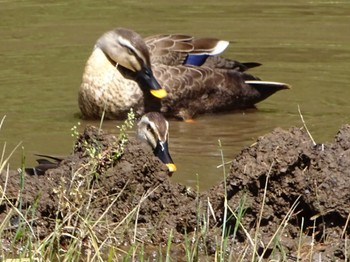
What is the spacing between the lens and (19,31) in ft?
41.1

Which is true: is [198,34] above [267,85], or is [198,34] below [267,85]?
below

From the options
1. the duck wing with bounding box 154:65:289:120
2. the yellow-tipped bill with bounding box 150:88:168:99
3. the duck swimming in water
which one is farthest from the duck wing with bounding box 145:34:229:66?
the yellow-tipped bill with bounding box 150:88:168:99

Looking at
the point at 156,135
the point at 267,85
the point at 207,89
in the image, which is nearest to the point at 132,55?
the point at 207,89

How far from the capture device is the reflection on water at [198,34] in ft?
28.2

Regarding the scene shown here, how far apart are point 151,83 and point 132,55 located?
0.37 metres

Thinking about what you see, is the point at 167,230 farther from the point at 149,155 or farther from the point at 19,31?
the point at 19,31

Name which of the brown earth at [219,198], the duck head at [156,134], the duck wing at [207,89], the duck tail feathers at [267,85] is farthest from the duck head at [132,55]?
the brown earth at [219,198]

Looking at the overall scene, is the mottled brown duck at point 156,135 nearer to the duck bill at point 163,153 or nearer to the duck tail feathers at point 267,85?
the duck bill at point 163,153

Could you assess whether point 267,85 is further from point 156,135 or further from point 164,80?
point 156,135

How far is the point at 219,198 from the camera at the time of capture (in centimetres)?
554

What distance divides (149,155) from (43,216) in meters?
0.68

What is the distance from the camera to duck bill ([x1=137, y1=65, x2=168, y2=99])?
9.53m

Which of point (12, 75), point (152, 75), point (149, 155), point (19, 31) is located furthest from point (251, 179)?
point (19, 31)

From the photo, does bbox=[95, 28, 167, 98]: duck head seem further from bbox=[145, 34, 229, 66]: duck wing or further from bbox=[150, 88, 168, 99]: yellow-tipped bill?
bbox=[145, 34, 229, 66]: duck wing
